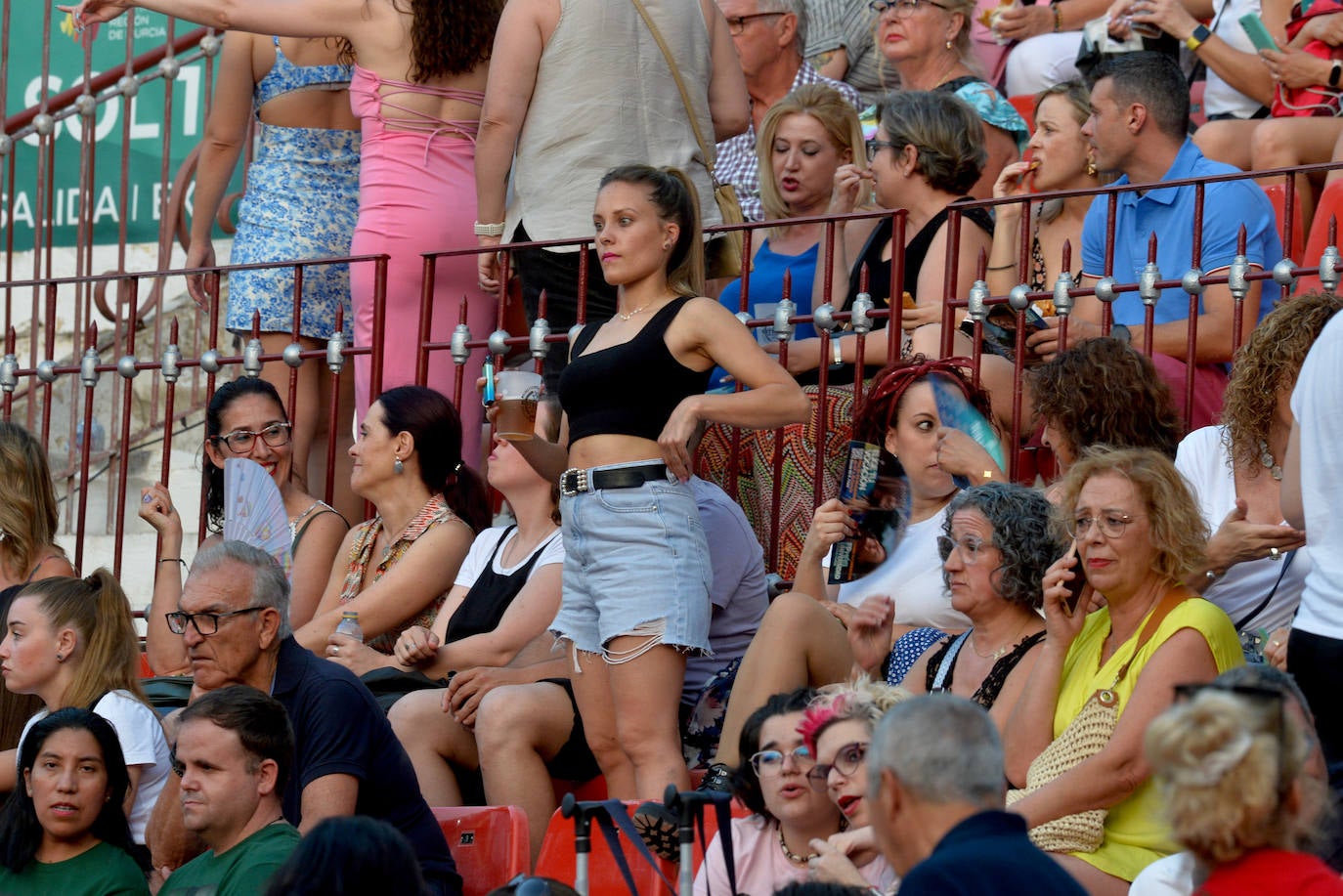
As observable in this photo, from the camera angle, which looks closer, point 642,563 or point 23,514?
point 642,563

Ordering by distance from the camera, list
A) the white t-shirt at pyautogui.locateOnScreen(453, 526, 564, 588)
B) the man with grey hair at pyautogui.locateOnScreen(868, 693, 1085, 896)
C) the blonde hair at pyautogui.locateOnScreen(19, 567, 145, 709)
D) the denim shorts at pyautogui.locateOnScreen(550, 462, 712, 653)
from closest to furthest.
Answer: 1. the man with grey hair at pyautogui.locateOnScreen(868, 693, 1085, 896)
2. the denim shorts at pyautogui.locateOnScreen(550, 462, 712, 653)
3. the blonde hair at pyautogui.locateOnScreen(19, 567, 145, 709)
4. the white t-shirt at pyautogui.locateOnScreen(453, 526, 564, 588)

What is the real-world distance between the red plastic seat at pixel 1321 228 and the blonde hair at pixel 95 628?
3366 mm

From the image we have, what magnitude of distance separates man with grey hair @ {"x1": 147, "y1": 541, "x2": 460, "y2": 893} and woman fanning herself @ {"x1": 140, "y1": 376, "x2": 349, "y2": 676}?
1179mm

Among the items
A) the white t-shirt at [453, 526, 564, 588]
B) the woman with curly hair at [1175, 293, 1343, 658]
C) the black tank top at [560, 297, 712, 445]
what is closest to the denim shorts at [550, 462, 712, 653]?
the black tank top at [560, 297, 712, 445]

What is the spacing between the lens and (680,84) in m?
6.87

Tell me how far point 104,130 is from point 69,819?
606cm

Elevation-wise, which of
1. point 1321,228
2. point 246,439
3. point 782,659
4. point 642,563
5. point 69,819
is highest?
point 1321,228

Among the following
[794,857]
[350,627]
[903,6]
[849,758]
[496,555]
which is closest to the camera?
[849,758]

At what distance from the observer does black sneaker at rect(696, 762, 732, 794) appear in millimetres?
4973

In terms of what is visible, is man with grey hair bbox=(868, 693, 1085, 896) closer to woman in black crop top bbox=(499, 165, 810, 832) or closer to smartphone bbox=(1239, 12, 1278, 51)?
woman in black crop top bbox=(499, 165, 810, 832)

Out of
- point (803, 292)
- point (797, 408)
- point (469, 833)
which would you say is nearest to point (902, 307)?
point (803, 292)

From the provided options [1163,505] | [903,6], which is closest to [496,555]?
[1163,505]

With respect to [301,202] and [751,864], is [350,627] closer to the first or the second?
[751,864]

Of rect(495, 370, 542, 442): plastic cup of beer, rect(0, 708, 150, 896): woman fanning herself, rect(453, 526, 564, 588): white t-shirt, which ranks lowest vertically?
rect(0, 708, 150, 896): woman fanning herself
